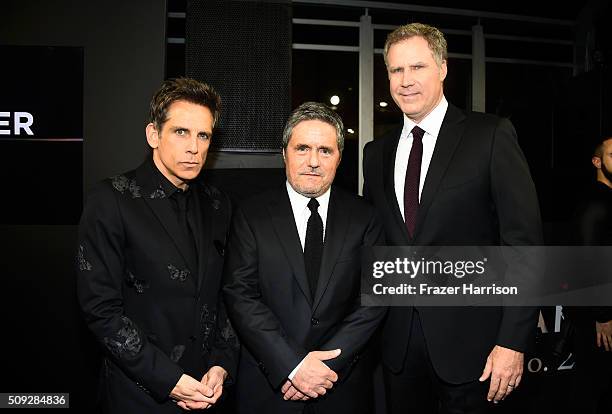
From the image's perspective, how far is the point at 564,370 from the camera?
3088 mm

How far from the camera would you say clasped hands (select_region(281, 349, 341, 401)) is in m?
1.67

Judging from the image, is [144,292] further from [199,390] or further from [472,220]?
[472,220]

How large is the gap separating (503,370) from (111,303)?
56.3 inches

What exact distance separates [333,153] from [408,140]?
15.1 inches

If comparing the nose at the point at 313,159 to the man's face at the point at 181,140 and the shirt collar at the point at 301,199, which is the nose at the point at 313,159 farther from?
the man's face at the point at 181,140

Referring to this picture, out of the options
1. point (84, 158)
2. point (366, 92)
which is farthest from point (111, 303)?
point (366, 92)

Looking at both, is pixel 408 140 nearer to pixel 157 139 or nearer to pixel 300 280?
pixel 300 280

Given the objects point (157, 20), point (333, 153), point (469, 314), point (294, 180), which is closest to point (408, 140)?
point (333, 153)

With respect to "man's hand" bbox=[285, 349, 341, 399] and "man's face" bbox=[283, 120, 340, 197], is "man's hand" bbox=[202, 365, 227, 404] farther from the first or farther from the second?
"man's face" bbox=[283, 120, 340, 197]

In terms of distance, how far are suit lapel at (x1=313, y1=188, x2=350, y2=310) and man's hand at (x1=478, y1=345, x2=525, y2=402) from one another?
69 centimetres

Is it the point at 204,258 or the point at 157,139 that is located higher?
the point at 157,139

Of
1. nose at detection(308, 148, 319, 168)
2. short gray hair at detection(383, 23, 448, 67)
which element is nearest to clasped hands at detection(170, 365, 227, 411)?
nose at detection(308, 148, 319, 168)

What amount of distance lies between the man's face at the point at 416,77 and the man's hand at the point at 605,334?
77.3 inches

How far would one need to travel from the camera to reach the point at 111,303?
5.36 feet
